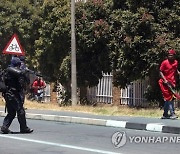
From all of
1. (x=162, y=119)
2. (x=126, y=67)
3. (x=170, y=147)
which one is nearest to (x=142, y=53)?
(x=126, y=67)

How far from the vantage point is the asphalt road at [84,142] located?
30.1ft

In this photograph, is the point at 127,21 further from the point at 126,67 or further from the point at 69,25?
the point at 69,25

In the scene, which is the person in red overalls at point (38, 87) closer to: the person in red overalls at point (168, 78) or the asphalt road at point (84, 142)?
the asphalt road at point (84, 142)

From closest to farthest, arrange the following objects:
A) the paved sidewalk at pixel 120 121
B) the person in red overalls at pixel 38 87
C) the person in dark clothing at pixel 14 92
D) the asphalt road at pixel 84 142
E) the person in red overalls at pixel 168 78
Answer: the asphalt road at pixel 84 142, the person in dark clothing at pixel 14 92, the paved sidewalk at pixel 120 121, the person in red overalls at pixel 168 78, the person in red overalls at pixel 38 87

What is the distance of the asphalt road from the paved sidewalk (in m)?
0.24

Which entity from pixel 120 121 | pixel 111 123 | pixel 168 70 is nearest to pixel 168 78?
pixel 168 70

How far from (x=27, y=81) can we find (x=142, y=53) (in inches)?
265

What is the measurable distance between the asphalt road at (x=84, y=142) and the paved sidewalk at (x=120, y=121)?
0.24 metres

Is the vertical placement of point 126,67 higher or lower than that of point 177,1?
lower

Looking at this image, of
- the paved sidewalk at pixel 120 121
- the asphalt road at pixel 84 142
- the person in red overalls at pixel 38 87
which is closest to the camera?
the asphalt road at pixel 84 142

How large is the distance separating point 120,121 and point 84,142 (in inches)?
106

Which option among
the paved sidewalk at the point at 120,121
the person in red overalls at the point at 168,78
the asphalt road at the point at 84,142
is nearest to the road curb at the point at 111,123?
the paved sidewalk at the point at 120,121

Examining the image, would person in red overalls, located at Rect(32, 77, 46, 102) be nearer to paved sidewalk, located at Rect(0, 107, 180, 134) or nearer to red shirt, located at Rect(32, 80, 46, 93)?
red shirt, located at Rect(32, 80, 46, 93)

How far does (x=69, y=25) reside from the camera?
20.0 meters
